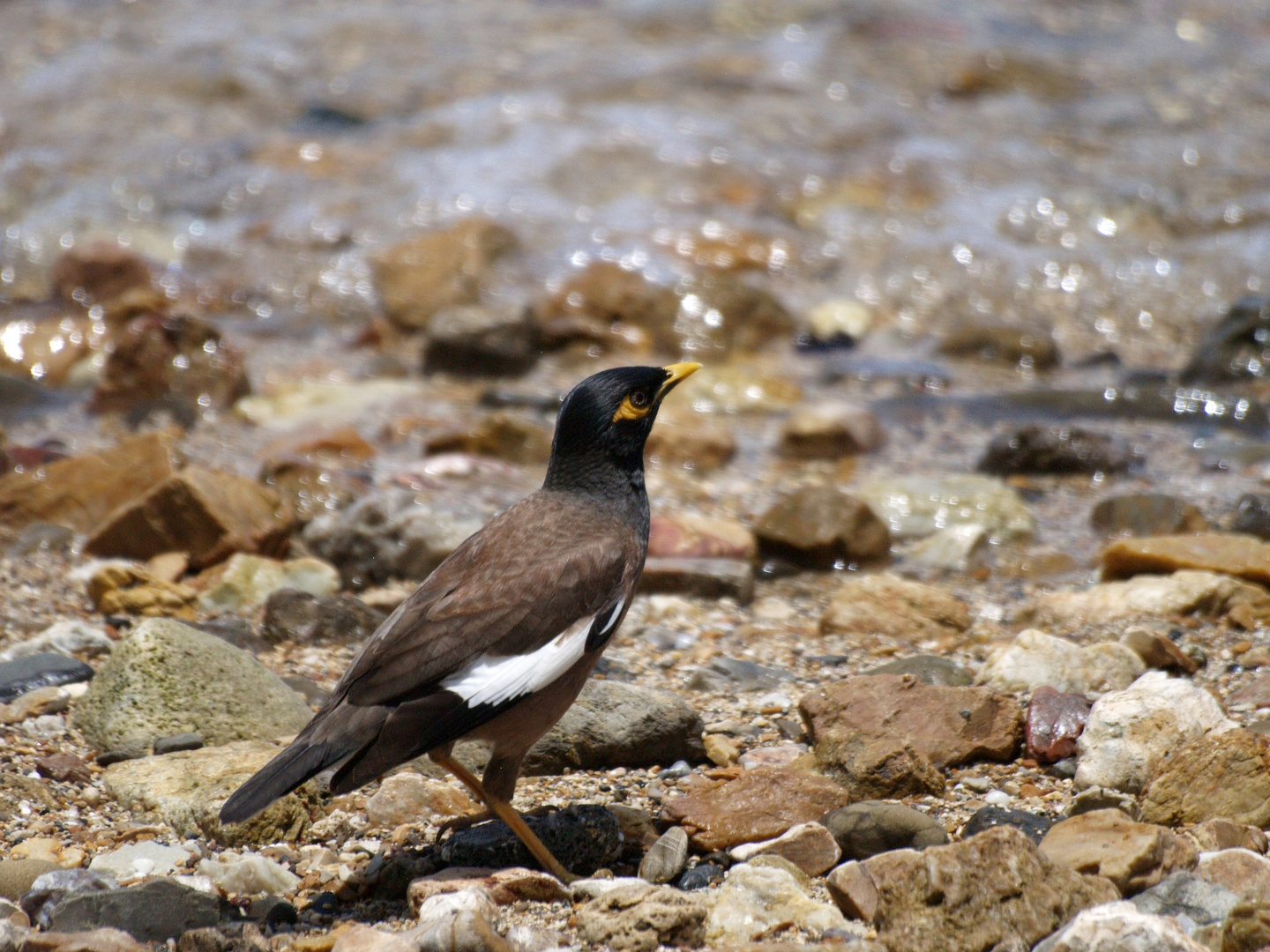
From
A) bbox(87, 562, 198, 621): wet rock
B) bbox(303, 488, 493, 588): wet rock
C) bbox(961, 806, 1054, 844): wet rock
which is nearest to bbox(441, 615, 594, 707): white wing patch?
bbox(961, 806, 1054, 844): wet rock

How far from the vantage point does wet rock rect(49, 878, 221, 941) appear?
3340 mm

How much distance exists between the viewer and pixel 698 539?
676 cm

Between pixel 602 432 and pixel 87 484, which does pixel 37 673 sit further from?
pixel 602 432

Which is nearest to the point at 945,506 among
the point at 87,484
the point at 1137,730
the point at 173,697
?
the point at 1137,730

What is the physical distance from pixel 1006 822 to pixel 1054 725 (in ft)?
2.34

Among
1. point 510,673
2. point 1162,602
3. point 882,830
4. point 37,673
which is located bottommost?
point 1162,602

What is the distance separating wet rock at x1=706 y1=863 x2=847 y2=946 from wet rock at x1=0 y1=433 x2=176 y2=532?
418cm

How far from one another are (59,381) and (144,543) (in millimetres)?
3351

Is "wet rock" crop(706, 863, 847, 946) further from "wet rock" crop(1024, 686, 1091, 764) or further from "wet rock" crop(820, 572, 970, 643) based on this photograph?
"wet rock" crop(820, 572, 970, 643)

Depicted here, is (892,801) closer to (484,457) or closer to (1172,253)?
(484,457)

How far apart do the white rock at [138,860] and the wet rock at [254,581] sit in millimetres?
2120

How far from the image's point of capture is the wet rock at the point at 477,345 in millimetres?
9453

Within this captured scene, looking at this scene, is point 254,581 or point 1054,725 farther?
point 254,581

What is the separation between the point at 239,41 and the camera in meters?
16.5
